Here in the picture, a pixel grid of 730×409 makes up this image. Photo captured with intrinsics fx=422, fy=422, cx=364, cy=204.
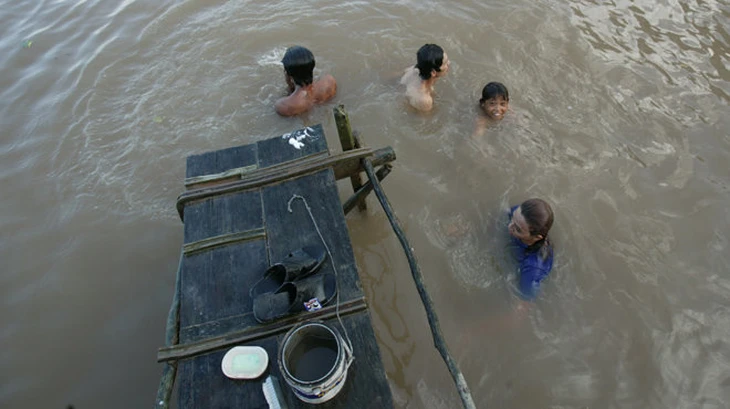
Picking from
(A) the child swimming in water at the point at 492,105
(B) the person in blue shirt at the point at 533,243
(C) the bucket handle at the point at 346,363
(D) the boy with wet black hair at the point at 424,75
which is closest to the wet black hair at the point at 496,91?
(A) the child swimming in water at the point at 492,105

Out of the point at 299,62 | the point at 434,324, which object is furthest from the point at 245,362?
the point at 299,62

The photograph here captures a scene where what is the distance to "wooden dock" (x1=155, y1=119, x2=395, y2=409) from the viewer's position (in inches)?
85.6

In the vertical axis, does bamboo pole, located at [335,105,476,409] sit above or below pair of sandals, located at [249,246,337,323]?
below

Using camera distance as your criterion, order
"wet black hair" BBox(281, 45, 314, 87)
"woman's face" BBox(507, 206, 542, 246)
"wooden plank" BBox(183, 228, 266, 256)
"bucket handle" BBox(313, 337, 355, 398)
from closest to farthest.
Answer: "bucket handle" BBox(313, 337, 355, 398) → "wooden plank" BBox(183, 228, 266, 256) → "woman's face" BBox(507, 206, 542, 246) → "wet black hair" BBox(281, 45, 314, 87)

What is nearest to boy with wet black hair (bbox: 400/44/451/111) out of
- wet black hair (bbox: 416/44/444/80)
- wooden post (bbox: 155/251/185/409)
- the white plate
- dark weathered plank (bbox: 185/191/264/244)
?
wet black hair (bbox: 416/44/444/80)

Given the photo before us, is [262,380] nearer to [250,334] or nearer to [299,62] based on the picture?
[250,334]

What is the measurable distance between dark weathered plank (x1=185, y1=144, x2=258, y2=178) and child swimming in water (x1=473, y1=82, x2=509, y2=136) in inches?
111

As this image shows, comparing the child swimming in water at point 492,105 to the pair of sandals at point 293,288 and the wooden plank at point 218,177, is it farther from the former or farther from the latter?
the pair of sandals at point 293,288

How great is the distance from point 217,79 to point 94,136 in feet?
5.50

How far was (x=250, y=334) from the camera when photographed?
2.33 meters

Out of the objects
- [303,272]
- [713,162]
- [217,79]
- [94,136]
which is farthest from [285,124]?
[713,162]

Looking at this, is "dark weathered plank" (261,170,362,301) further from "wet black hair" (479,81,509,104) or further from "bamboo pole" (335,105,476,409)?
"wet black hair" (479,81,509,104)

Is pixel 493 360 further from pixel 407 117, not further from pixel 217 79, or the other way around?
pixel 217 79

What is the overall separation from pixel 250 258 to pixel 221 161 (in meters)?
0.97
